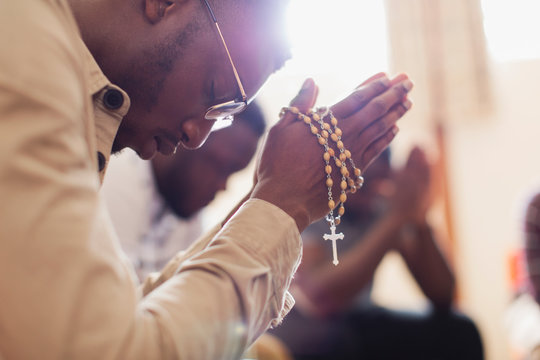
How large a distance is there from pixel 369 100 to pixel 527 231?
4.45 ft

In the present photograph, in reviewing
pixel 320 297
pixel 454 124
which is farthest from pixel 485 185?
pixel 320 297

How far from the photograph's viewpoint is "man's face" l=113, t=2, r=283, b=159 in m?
0.75

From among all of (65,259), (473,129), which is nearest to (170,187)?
(65,259)

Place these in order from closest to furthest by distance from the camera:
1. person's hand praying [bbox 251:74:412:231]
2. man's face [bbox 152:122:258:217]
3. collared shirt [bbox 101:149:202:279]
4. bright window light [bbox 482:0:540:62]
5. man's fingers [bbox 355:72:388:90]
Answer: person's hand praying [bbox 251:74:412:231] → man's fingers [bbox 355:72:388:90] → collared shirt [bbox 101:149:202:279] → man's face [bbox 152:122:258:217] → bright window light [bbox 482:0:540:62]

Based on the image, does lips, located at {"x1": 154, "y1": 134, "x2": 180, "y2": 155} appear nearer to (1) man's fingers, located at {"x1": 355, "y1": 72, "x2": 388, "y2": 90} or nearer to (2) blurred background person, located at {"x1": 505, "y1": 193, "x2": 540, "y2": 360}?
(1) man's fingers, located at {"x1": 355, "y1": 72, "x2": 388, "y2": 90}

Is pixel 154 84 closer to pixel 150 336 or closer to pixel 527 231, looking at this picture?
pixel 150 336

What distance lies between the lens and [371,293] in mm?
2297

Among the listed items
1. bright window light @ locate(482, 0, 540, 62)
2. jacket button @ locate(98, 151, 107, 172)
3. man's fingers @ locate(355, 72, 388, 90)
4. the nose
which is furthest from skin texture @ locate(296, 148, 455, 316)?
bright window light @ locate(482, 0, 540, 62)

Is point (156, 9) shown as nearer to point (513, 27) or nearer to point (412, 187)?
point (412, 187)

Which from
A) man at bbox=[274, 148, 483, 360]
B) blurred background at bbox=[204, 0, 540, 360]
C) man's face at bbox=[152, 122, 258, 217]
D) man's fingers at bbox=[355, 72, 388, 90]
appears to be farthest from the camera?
blurred background at bbox=[204, 0, 540, 360]

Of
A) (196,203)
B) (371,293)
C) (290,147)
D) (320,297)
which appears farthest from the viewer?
(371,293)

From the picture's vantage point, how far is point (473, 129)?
3.46 meters

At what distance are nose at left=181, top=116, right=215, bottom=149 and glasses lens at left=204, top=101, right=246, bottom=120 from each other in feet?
0.05

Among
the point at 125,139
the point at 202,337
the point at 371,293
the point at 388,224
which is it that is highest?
the point at 125,139
